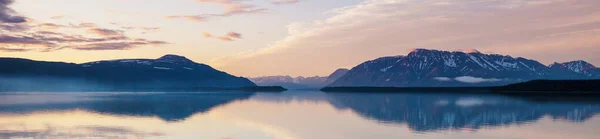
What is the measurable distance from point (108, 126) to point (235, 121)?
337 inches

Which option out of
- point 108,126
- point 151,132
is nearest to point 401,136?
point 151,132

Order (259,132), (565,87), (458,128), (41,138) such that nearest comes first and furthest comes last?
(41,138)
(259,132)
(458,128)
(565,87)

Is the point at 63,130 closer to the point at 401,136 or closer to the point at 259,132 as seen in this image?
the point at 259,132

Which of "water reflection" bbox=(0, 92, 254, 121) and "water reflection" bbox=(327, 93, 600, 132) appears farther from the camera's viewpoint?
"water reflection" bbox=(0, 92, 254, 121)

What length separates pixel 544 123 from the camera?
38.1 meters

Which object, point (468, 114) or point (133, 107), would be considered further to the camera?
point (133, 107)

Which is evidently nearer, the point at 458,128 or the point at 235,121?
the point at 458,128

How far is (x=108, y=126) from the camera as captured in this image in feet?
113

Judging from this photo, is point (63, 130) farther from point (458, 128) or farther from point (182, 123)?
point (458, 128)

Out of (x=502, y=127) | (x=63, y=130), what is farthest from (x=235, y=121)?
(x=502, y=127)

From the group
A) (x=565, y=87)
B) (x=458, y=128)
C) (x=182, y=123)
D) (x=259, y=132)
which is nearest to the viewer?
(x=259, y=132)

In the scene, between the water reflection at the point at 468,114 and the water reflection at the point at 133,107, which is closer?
the water reflection at the point at 468,114

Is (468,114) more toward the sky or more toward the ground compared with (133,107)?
more toward the sky

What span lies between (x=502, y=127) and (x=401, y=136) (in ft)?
28.4
